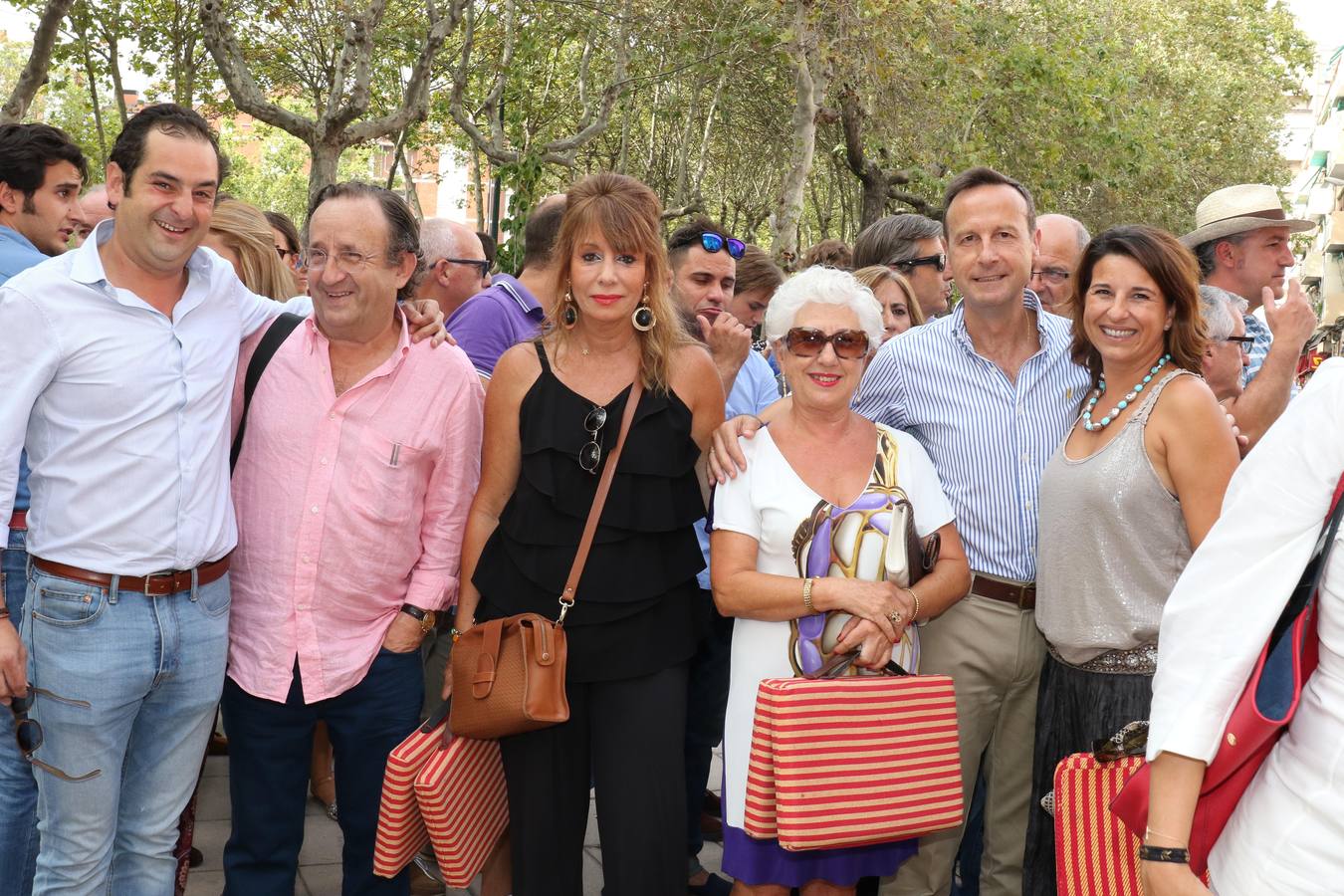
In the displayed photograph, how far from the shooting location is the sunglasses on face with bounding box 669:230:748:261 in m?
5.07

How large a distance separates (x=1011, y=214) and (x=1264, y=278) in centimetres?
160

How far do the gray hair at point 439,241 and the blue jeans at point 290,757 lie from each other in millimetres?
2934

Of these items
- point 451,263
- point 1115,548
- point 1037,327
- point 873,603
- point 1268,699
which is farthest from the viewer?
point 451,263

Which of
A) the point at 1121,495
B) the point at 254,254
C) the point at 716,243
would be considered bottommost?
the point at 1121,495

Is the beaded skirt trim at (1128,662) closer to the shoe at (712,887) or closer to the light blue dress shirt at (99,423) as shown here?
the shoe at (712,887)

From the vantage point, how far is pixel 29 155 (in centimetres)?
452

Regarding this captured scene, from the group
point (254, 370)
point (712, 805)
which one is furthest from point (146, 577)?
point (712, 805)

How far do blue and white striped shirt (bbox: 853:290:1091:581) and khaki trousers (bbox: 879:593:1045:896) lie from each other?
16cm

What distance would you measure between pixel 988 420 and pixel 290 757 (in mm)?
2281

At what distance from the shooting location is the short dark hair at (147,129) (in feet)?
10.9

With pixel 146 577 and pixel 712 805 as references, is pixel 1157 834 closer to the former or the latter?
pixel 146 577

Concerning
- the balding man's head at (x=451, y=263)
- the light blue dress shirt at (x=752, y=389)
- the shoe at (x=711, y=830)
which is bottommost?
the shoe at (x=711, y=830)

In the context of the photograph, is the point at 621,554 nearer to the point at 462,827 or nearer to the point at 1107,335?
the point at 462,827

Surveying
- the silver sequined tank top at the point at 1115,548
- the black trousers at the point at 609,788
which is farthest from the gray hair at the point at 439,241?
the silver sequined tank top at the point at 1115,548
